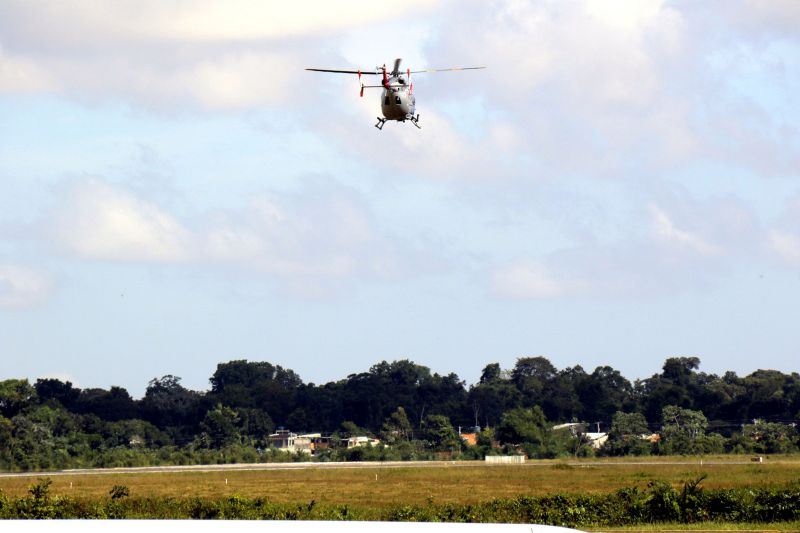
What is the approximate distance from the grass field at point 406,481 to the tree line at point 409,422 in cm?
2781

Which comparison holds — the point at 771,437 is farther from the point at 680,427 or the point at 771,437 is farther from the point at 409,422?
the point at 409,422

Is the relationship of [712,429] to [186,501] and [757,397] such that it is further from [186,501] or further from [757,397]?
[186,501]

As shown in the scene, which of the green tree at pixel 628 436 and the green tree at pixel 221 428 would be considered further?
the green tree at pixel 221 428

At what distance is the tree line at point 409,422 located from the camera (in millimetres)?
123812

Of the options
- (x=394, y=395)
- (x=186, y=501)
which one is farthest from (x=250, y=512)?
(x=394, y=395)

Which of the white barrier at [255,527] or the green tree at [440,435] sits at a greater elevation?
the green tree at [440,435]

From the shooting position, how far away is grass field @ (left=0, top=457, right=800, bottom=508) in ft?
217

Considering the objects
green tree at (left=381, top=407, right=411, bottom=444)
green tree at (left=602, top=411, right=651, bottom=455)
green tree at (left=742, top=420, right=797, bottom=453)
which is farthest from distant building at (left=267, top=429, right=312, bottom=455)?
green tree at (left=742, top=420, right=797, bottom=453)

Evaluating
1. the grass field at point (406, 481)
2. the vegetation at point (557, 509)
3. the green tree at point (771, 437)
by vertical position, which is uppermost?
the green tree at point (771, 437)

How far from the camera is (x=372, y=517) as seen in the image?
42.8 meters

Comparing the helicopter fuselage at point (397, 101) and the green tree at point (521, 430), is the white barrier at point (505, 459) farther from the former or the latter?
the helicopter fuselage at point (397, 101)

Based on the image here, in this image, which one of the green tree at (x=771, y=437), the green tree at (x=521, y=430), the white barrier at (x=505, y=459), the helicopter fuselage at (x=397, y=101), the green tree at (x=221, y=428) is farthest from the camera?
the green tree at (x=221, y=428)

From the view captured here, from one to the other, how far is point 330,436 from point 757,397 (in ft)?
222

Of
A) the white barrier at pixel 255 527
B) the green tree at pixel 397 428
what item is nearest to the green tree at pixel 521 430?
the green tree at pixel 397 428
